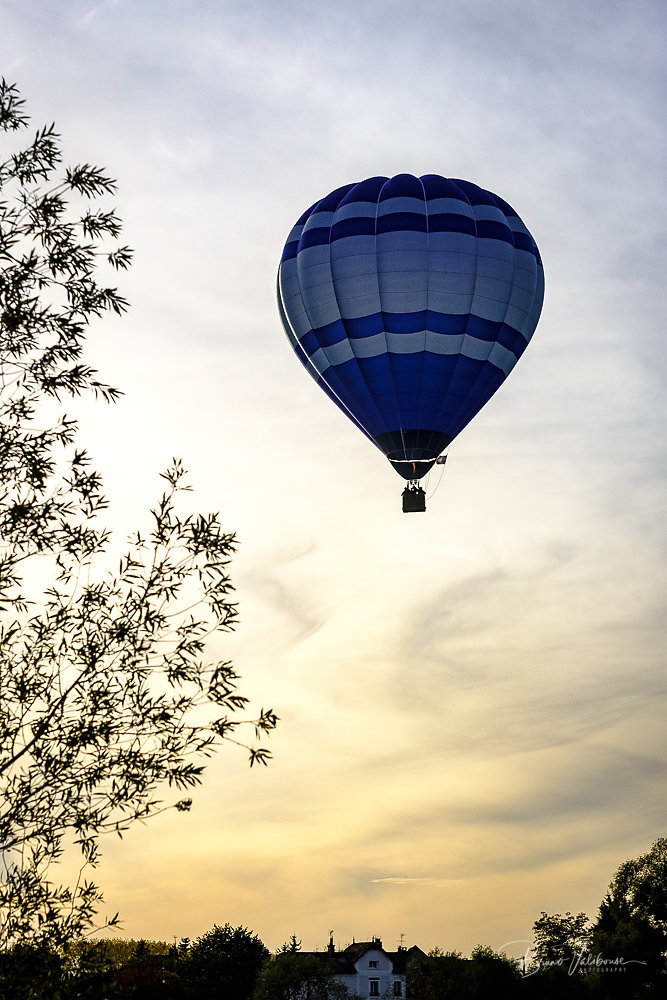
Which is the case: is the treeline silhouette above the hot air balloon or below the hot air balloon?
below

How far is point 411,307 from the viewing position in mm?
60250

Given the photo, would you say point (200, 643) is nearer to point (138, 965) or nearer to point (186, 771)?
point (186, 771)

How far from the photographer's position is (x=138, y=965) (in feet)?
368

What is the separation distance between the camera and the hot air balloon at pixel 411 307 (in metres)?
60.3

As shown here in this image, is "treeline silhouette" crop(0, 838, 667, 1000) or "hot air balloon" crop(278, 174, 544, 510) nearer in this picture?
"hot air balloon" crop(278, 174, 544, 510)

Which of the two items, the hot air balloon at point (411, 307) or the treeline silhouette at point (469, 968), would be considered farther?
the treeline silhouette at point (469, 968)

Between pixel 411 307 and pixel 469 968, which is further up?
pixel 411 307

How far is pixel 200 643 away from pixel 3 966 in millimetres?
4291

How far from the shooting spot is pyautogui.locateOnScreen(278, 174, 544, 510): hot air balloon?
60.3m

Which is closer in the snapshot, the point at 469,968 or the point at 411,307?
the point at 411,307

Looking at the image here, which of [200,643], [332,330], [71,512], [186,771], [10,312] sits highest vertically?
[332,330]

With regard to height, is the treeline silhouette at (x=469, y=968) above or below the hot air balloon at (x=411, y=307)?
below

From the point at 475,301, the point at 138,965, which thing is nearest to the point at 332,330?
the point at 475,301

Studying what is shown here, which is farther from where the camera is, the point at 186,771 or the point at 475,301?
the point at 475,301
